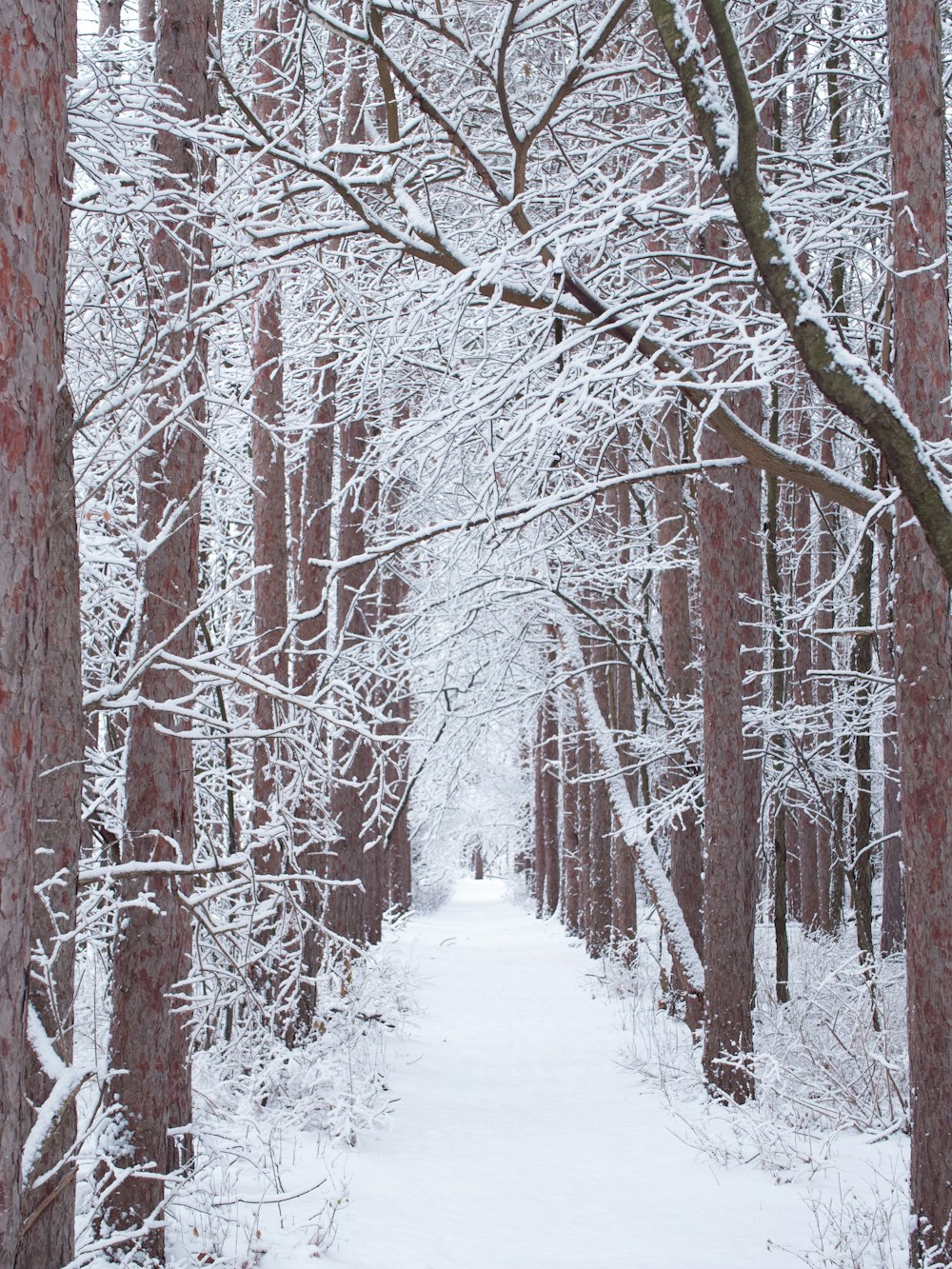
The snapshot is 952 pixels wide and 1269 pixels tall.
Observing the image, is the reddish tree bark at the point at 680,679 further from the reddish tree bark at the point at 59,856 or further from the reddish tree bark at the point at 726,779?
the reddish tree bark at the point at 59,856

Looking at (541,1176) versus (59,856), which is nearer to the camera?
(59,856)

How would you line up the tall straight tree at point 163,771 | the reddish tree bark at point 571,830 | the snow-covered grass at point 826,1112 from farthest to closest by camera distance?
the reddish tree bark at point 571,830
the snow-covered grass at point 826,1112
the tall straight tree at point 163,771

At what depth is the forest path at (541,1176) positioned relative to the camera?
5.42 m

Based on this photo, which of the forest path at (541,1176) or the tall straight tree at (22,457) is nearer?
the tall straight tree at (22,457)

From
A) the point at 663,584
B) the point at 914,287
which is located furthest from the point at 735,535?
the point at 914,287

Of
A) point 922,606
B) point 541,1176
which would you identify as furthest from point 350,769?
point 922,606

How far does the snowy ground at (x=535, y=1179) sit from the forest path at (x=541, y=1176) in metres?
0.01

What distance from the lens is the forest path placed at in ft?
17.8

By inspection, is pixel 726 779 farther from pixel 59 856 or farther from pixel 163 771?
pixel 59 856

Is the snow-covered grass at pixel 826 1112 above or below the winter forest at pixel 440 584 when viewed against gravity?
below

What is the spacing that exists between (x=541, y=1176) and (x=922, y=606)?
4.54 metres

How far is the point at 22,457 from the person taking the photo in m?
2.09

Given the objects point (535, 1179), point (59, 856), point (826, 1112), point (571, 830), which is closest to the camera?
point (59, 856)

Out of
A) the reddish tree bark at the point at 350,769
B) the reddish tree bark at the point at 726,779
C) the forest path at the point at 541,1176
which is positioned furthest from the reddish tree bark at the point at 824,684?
the reddish tree bark at the point at 726,779
